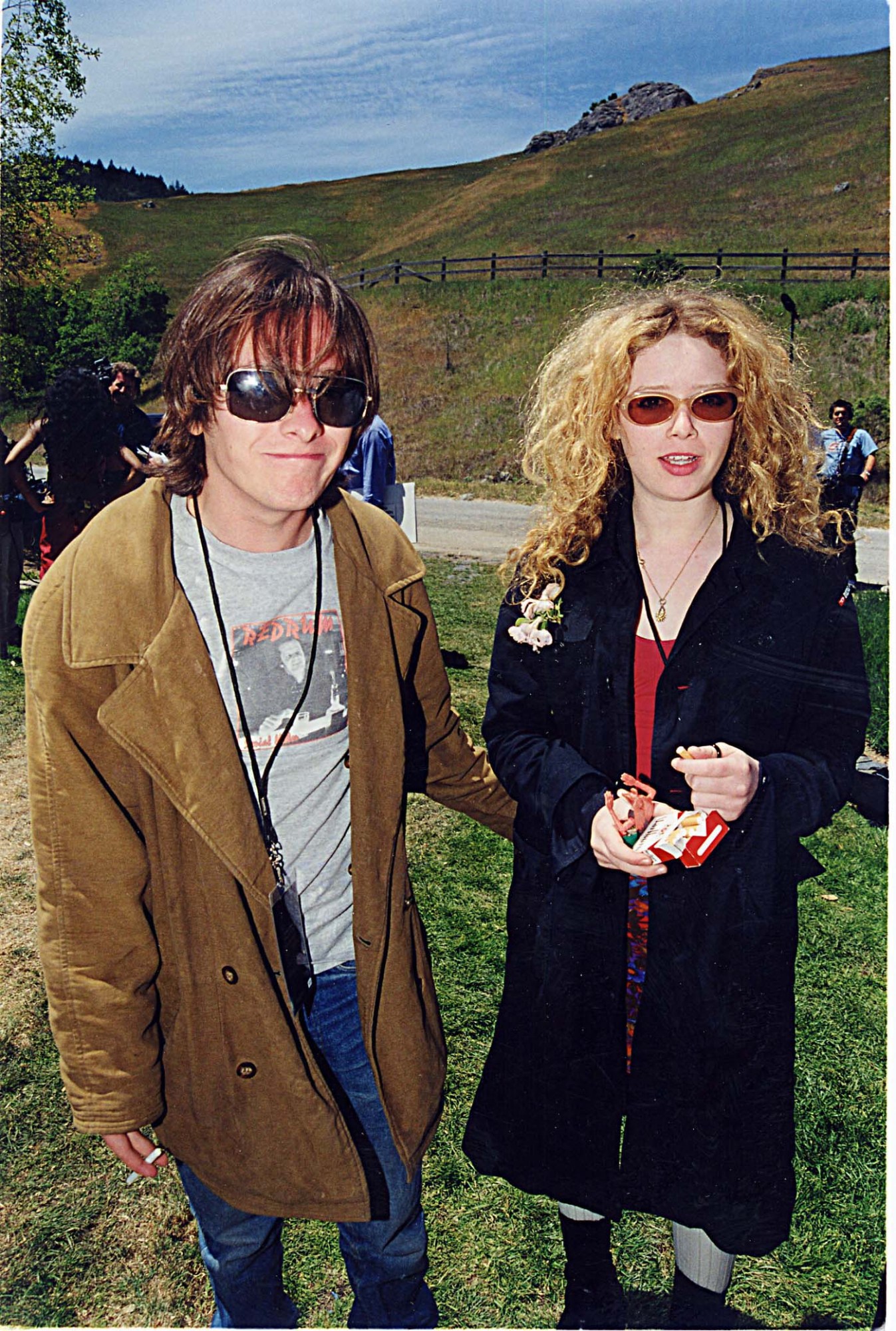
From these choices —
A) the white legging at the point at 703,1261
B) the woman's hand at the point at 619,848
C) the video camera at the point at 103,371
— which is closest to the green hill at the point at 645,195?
the video camera at the point at 103,371

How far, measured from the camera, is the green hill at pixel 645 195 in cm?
187

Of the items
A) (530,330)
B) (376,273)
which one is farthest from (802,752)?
(376,273)

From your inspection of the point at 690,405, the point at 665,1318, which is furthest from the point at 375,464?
the point at 665,1318

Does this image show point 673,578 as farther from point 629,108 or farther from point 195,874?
point 629,108

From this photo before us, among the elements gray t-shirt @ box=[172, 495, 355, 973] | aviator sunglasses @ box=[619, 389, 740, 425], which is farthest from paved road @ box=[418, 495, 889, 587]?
gray t-shirt @ box=[172, 495, 355, 973]

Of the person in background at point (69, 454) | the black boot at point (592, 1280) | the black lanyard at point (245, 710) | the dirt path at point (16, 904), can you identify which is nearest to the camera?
the black lanyard at point (245, 710)

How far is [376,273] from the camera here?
6.02 feet

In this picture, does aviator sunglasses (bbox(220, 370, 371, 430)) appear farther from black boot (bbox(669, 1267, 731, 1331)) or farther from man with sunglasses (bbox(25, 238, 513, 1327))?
black boot (bbox(669, 1267, 731, 1331))

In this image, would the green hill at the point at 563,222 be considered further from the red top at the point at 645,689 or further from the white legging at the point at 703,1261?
the white legging at the point at 703,1261

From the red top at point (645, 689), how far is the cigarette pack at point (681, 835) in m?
0.09

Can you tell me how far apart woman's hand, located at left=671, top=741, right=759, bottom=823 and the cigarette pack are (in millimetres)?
22

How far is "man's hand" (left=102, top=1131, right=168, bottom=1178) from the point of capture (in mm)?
1589

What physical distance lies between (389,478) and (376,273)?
448 millimetres

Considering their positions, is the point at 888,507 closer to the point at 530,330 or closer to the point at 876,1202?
the point at 530,330
